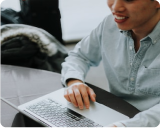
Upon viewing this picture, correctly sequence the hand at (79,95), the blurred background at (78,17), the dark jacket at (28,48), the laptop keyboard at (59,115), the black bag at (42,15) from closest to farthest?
1. the laptop keyboard at (59,115)
2. the hand at (79,95)
3. the dark jacket at (28,48)
4. the black bag at (42,15)
5. the blurred background at (78,17)

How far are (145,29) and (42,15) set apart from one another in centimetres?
156

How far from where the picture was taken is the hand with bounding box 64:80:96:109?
94 cm

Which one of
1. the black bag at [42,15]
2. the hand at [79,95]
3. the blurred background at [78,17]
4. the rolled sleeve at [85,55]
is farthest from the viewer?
the blurred background at [78,17]

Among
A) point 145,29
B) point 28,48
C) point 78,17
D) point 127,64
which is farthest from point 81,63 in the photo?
point 78,17

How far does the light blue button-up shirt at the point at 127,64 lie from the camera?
99 centimetres

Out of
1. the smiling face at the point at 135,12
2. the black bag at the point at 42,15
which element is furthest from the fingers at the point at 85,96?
the black bag at the point at 42,15

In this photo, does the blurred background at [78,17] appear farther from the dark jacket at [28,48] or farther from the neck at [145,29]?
the neck at [145,29]

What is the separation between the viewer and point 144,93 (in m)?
1.04

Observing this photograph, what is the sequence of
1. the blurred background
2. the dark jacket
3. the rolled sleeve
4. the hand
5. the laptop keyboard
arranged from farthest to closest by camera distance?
the blurred background < the dark jacket < the rolled sleeve < the hand < the laptop keyboard

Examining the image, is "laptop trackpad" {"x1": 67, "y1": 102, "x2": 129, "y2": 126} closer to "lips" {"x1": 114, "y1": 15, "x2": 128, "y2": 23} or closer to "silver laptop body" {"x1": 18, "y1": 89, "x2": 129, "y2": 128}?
"silver laptop body" {"x1": 18, "y1": 89, "x2": 129, "y2": 128}

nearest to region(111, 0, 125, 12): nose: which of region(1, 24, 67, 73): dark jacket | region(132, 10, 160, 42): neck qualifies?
region(132, 10, 160, 42): neck

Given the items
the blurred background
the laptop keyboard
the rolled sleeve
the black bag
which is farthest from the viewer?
the blurred background

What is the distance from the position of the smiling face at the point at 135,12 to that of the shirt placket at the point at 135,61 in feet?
0.28

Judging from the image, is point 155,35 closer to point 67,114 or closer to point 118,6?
point 118,6
